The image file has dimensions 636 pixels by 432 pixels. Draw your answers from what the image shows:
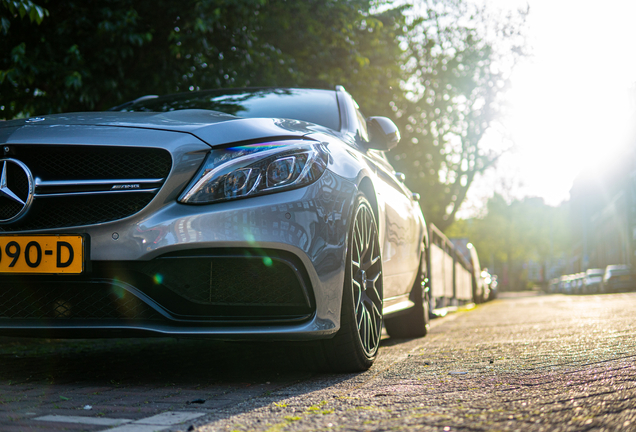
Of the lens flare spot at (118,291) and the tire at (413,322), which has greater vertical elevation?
the lens flare spot at (118,291)

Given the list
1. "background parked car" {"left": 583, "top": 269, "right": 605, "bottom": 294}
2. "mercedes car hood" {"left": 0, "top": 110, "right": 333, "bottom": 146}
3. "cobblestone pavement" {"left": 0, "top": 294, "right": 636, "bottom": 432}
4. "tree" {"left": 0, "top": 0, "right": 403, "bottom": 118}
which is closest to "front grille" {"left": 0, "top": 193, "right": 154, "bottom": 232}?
"mercedes car hood" {"left": 0, "top": 110, "right": 333, "bottom": 146}

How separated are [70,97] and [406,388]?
5.98 meters

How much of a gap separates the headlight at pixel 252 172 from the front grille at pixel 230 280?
0.88 ft

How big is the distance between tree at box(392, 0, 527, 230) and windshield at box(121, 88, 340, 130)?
706 inches

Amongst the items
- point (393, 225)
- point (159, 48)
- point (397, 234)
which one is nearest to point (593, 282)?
point (159, 48)

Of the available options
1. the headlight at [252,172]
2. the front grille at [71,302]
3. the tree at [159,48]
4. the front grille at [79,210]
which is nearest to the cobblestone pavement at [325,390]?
the front grille at [71,302]

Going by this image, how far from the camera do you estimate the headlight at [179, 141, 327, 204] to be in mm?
2809

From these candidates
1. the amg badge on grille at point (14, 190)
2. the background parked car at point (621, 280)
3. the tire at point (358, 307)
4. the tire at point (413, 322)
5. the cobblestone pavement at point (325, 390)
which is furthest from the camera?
the background parked car at point (621, 280)

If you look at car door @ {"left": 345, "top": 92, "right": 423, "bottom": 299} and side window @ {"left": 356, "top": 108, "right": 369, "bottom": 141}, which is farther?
side window @ {"left": 356, "top": 108, "right": 369, "bottom": 141}

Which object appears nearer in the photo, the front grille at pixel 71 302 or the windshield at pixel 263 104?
the front grille at pixel 71 302

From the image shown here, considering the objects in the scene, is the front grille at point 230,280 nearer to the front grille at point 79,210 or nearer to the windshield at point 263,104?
the front grille at point 79,210

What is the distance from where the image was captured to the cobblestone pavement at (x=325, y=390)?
6.89ft

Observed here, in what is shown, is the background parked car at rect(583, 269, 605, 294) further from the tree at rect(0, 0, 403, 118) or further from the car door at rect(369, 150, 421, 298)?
the car door at rect(369, 150, 421, 298)

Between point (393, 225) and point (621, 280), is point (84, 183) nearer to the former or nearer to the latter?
point (393, 225)
